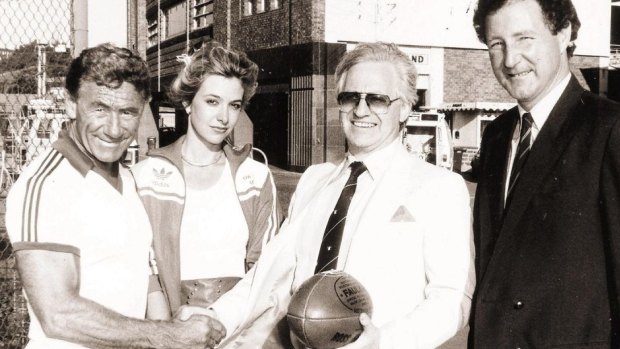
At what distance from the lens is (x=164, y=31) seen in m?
37.9

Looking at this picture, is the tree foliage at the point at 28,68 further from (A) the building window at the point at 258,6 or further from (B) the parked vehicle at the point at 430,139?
(A) the building window at the point at 258,6

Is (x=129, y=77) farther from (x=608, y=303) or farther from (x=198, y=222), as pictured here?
(x=608, y=303)

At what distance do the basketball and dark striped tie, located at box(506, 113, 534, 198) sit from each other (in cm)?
75

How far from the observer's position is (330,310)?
9.16ft

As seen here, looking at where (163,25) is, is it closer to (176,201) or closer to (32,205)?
(176,201)

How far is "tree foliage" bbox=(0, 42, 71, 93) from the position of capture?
5.91 metres

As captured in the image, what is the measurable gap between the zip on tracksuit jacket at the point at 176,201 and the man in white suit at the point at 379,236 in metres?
0.36

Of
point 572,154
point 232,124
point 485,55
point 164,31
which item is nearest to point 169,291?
point 232,124

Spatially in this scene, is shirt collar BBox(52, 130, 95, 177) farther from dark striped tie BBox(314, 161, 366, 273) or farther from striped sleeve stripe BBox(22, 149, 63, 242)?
dark striped tie BBox(314, 161, 366, 273)

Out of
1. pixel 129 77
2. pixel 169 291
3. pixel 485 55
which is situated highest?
pixel 485 55

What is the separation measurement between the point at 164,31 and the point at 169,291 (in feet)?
117

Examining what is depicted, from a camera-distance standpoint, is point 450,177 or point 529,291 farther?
point 450,177

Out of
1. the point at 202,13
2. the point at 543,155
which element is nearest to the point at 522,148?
the point at 543,155

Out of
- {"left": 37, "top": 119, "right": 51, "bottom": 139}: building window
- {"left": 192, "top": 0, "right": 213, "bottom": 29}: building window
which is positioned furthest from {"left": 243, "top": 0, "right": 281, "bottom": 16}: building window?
{"left": 37, "top": 119, "right": 51, "bottom": 139}: building window
